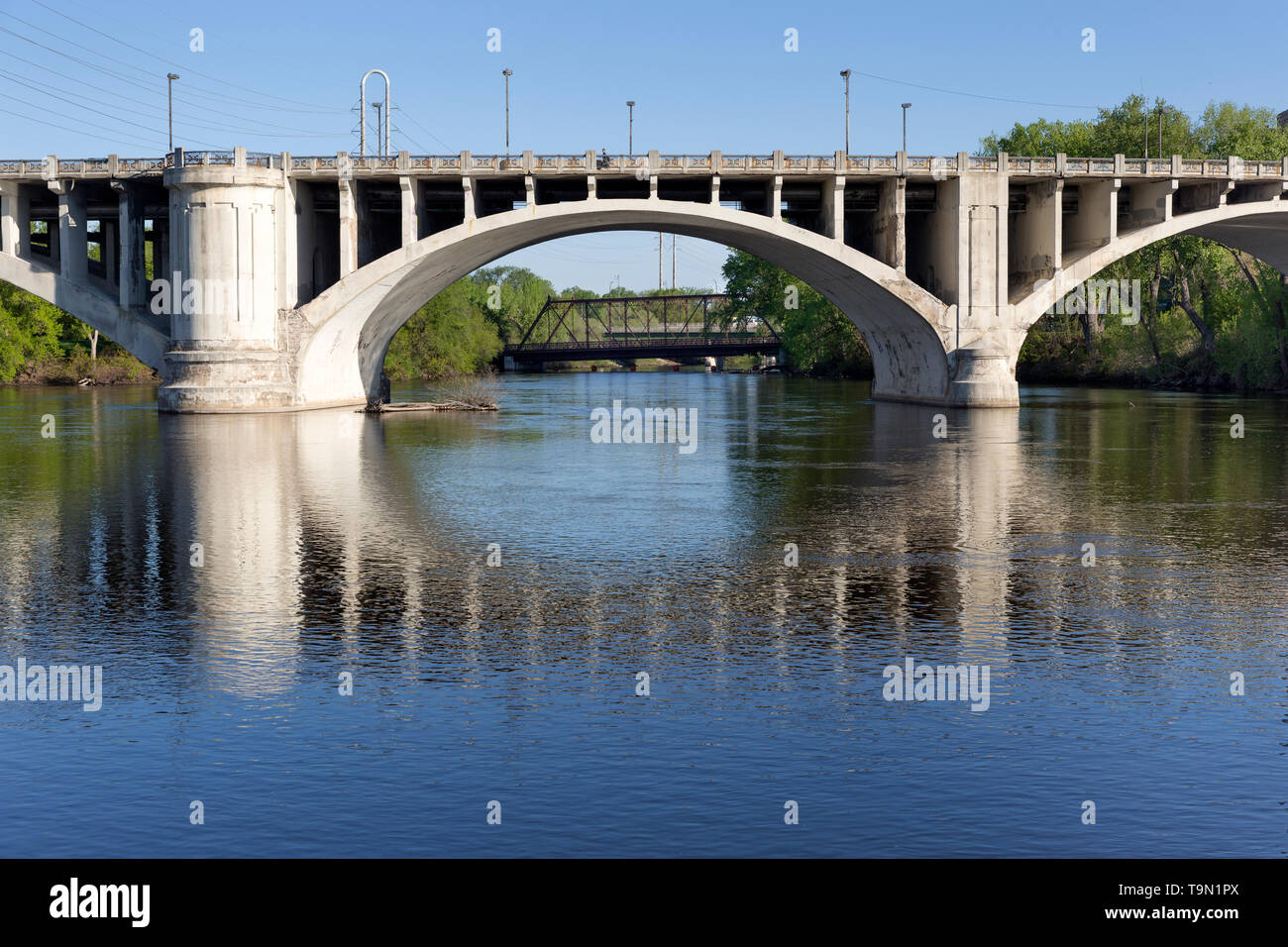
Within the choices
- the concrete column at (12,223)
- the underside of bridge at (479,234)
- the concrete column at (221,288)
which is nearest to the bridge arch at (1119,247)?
the underside of bridge at (479,234)

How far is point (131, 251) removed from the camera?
62031 millimetres

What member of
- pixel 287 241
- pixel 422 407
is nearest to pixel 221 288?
pixel 287 241

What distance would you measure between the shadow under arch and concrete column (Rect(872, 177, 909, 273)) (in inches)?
1296

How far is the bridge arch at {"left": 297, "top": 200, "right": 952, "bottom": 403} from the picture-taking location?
198 ft

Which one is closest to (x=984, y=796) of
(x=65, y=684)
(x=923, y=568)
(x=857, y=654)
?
(x=857, y=654)

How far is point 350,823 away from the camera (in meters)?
8.91

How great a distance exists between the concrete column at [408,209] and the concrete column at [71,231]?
1457cm

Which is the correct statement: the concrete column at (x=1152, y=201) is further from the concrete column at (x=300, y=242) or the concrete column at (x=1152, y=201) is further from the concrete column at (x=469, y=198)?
the concrete column at (x=300, y=242)

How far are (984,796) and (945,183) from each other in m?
58.5

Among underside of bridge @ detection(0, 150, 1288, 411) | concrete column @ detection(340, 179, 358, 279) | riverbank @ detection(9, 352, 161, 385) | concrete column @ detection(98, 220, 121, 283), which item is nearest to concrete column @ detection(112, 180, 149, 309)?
underside of bridge @ detection(0, 150, 1288, 411)

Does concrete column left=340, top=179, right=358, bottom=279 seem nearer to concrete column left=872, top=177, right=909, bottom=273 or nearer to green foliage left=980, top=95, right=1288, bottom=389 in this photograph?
concrete column left=872, top=177, right=909, bottom=273

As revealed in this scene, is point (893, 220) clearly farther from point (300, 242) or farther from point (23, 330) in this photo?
point (23, 330)

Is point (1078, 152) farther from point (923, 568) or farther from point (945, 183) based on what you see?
point (923, 568)

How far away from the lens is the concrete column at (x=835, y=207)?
61906 mm
